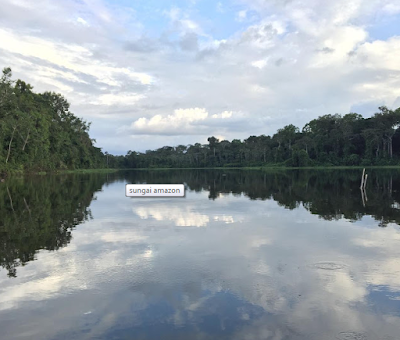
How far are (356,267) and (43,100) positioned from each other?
280 feet

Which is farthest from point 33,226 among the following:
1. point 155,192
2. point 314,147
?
point 314,147

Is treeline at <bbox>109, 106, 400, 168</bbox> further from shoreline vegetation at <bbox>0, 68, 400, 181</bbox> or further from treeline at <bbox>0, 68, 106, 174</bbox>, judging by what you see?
treeline at <bbox>0, 68, 106, 174</bbox>

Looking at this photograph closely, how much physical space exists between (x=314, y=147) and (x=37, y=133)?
82.1 m

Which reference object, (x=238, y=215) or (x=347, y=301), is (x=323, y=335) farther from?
(x=238, y=215)

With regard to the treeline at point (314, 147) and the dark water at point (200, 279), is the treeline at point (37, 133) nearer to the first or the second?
the dark water at point (200, 279)

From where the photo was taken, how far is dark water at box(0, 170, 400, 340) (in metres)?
4.76

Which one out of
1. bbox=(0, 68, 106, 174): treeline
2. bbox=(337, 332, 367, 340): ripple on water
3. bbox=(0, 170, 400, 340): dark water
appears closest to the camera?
bbox=(337, 332, 367, 340): ripple on water

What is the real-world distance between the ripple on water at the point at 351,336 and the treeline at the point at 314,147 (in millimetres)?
99573

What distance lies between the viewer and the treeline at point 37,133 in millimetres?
50500

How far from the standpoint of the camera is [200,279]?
6.58m

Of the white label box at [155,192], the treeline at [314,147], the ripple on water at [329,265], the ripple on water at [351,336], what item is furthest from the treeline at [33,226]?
the treeline at [314,147]

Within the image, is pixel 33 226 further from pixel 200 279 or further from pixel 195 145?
pixel 195 145

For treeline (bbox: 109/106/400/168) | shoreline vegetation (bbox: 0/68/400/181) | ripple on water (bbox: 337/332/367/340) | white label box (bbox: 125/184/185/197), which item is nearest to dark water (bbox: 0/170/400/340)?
ripple on water (bbox: 337/332/367/340)

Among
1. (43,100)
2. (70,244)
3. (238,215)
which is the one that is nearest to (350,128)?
(43,100)
